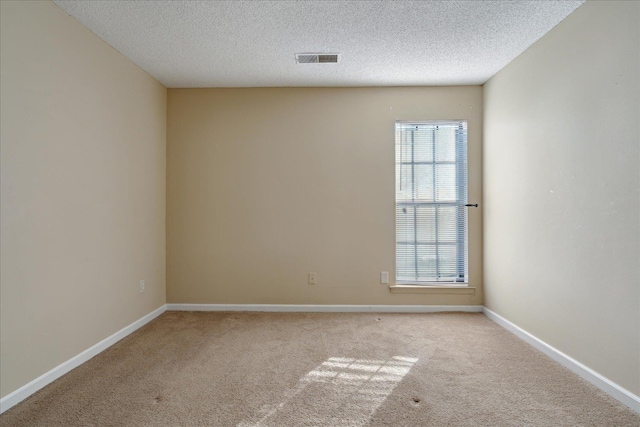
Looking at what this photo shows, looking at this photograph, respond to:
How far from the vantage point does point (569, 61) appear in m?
2.67

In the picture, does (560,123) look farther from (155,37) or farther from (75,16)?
(75,16)

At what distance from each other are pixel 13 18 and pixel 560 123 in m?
3.67

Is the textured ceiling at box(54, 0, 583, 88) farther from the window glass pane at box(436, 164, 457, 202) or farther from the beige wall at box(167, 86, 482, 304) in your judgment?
the window glass pane at box(436, 164, 457, 202)

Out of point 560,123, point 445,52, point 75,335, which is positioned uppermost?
point 445,52

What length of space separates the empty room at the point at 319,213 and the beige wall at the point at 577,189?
17 millimetres

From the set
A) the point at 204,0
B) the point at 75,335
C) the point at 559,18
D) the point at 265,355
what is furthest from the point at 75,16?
the point at 559,18

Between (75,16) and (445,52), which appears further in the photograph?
(445,52)

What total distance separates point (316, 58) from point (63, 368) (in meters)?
3.13

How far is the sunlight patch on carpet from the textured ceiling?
2516mm

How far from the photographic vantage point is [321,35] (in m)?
2.94

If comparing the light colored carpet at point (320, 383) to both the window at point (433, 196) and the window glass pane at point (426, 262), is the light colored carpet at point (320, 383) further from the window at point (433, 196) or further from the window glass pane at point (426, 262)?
the window at point (433, 196)

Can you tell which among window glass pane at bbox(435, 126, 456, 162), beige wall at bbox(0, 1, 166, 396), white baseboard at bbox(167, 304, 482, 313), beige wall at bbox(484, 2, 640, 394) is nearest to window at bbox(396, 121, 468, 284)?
window glass pane at bbox(435, 126, 456, 162)

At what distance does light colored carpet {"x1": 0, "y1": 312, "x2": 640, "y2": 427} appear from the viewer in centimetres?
203

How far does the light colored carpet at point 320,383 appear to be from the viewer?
2031 mm
